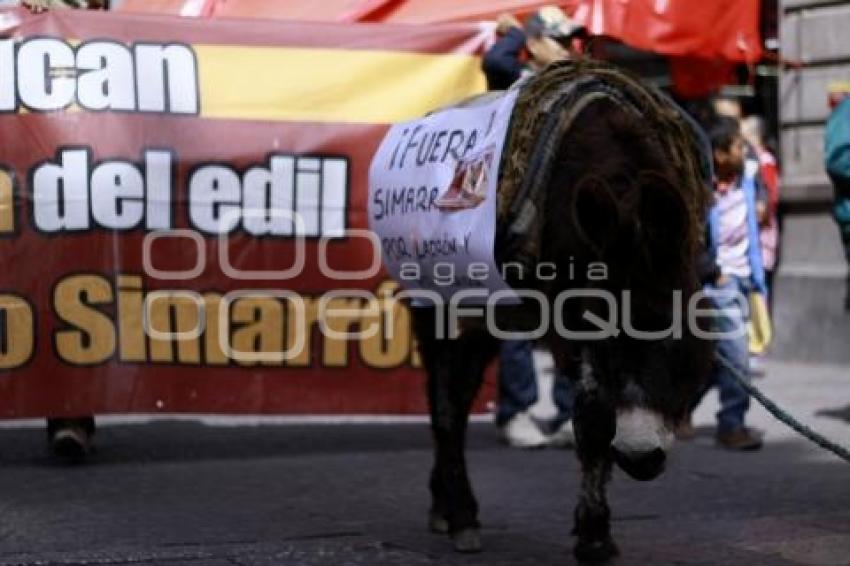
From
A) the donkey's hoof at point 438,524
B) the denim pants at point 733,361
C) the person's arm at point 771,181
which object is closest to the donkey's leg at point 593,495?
the donkey's hoof at point 438,524

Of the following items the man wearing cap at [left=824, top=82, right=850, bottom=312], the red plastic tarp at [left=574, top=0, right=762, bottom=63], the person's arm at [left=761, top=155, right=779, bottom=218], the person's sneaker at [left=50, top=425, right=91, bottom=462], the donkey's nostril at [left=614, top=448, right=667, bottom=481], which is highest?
→ the red plastic tarp at [left=574, top=0, right=762, bottom=63]

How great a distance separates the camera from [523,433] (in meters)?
9.10

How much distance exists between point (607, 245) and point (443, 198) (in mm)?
1051

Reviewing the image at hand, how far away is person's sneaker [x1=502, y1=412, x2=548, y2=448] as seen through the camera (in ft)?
29.7

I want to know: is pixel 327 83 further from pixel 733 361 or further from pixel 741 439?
pixel 741 439

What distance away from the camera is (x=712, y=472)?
324 inches

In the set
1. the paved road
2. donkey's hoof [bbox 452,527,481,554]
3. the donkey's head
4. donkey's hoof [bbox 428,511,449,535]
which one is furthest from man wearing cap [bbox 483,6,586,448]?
the donkey's head

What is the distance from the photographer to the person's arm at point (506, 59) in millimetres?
8664

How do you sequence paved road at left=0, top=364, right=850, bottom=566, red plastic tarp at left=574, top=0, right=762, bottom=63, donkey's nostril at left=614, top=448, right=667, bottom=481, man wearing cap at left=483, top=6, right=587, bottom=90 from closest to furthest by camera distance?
donkey's nostril at left=614, top=448, right=667, bottom=481 → paved road at left=0, top=364, right=850, bottom=566 → man wearing cap at left=483, top=6, right=587, bottom=90 → red plastic tarp at left=574, top=0, right=762, bottom=63

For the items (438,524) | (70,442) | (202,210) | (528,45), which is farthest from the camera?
(528,45)

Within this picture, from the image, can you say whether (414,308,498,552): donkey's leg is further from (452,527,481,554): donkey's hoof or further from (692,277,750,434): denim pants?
(692,277,750,434): denim pants

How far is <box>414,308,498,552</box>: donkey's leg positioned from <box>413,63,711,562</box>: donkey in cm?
22

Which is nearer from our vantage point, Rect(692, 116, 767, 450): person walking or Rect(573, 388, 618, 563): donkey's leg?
Rect(573, 388, 618, 563): donkey's leg

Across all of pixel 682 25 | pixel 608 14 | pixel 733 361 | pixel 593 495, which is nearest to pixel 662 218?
Result: pixel 593 495
